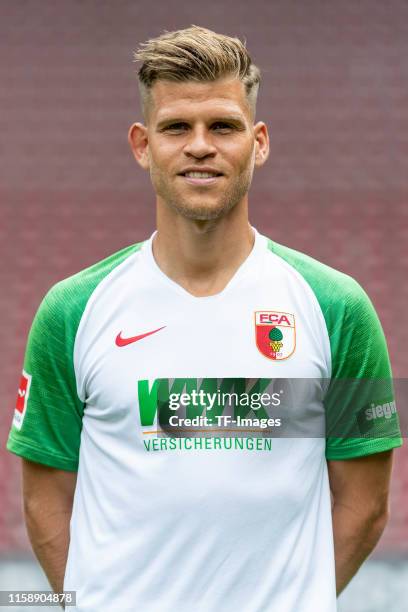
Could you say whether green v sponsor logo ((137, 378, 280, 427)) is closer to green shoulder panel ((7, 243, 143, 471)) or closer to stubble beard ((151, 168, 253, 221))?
green shoulder panel ((7, 243, 143, 471))

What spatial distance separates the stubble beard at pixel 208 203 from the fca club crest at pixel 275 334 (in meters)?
0.21

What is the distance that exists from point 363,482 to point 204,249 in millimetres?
557

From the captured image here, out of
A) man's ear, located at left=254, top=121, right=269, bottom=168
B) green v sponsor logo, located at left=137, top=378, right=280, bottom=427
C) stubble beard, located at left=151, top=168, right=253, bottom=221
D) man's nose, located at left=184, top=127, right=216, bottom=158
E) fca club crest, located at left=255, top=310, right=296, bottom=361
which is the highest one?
man's ear, located at left=254, top=121, right=269, bottom=168

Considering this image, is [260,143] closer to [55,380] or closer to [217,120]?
[217,120]

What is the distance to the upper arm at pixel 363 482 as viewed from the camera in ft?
7.10

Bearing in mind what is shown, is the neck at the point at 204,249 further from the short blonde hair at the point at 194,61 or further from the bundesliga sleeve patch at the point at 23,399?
the bundesliga sleeve patch at the point at 23,399

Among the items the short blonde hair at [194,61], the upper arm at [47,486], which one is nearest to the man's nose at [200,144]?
the short blonde hair at [194,61]

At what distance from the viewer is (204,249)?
2123 mm

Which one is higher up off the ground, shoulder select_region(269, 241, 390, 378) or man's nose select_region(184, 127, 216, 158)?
man's nose select_region(184, 127, 216, 158)

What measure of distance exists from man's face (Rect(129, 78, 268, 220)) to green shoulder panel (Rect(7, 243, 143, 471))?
0.23 meters

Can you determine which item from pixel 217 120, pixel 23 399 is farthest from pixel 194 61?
pixel 23 399

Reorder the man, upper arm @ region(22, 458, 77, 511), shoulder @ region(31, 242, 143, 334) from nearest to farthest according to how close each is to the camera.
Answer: the man, shoulder @ region(31, 242, 143, 334), upper arm @ region(22, 458, 77, 511)

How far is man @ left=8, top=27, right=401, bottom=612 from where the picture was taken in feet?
6.47

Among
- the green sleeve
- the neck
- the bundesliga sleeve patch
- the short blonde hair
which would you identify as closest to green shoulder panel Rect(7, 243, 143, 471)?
the bundesliga sleeve patch
